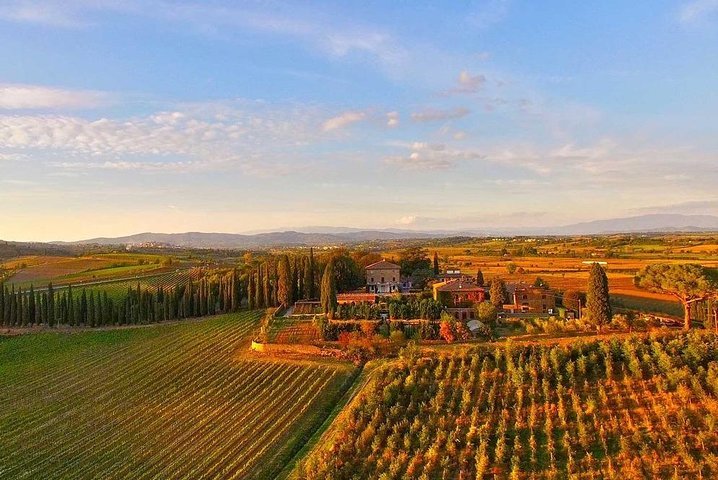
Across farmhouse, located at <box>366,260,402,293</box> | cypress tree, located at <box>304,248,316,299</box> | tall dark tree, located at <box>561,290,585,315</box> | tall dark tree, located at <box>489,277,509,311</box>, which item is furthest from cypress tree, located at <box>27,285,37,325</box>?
tall dark tree, located at <box>561,290,585,315</box>

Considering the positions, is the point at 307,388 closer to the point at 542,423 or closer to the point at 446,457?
the point at 446,457

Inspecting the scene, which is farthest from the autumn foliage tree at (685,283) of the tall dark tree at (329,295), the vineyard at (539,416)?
the tall dark tree at (329,295)

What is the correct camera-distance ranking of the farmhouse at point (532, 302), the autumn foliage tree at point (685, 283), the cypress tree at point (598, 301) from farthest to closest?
1. the farmhouse at point (532, 302)
2. the cypress tree at point (598, 301)
3. the autumn foliage tree at point (685, 283)

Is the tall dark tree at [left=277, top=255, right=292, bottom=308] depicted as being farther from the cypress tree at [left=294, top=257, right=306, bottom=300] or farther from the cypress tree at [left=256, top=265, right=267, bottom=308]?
the cypress tree at [left=256, top=265, right=267, bottom=308]

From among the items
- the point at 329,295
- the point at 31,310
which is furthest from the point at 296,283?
the point at 31,310

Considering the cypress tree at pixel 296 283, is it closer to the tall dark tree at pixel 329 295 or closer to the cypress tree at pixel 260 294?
the cypress tree at pixel 260 294

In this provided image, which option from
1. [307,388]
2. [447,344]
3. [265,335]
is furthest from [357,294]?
[307,388]

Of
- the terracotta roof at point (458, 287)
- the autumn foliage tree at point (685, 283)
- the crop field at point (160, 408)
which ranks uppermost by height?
the autumn foliage tree at point (685, 283)
